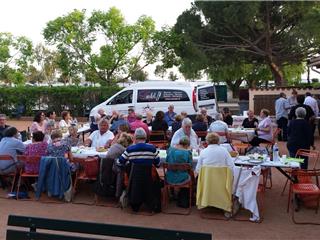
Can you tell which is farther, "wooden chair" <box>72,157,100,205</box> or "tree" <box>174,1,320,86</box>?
"tree" <box>174,1,320,86</box>

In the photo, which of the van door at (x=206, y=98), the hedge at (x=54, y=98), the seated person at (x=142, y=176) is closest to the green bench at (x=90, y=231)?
the seated person at (x=142, y=176)

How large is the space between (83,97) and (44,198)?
15624mm

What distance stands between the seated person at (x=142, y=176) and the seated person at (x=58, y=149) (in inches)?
44.8

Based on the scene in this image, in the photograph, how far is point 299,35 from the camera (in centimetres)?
1973

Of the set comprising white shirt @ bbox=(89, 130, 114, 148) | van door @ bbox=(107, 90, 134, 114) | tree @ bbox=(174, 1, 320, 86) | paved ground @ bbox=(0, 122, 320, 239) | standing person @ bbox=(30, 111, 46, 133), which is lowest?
paved ground @ bbox=(0, 122, 320, 239)

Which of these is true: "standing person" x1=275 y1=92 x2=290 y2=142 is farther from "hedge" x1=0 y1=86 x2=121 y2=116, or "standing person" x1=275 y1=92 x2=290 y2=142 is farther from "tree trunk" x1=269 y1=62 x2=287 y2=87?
"hedge" x1=0 y1=86 x2=121 y2=116

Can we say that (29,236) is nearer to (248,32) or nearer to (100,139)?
(100,139)

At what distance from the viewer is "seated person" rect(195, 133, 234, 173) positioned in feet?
21.0

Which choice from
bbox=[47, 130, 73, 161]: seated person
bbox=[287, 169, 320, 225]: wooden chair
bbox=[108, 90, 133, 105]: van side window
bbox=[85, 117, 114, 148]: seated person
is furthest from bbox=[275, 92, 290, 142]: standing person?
bbox=[47, 130, 73, 161]: seated person

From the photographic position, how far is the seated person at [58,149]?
7.27 metres

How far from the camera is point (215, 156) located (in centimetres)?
641

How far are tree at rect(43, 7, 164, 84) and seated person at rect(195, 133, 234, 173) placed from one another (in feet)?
61.5

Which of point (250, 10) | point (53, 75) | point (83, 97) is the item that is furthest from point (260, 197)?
point (53, 75)

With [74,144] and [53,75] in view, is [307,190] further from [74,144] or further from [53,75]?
[53,75]
